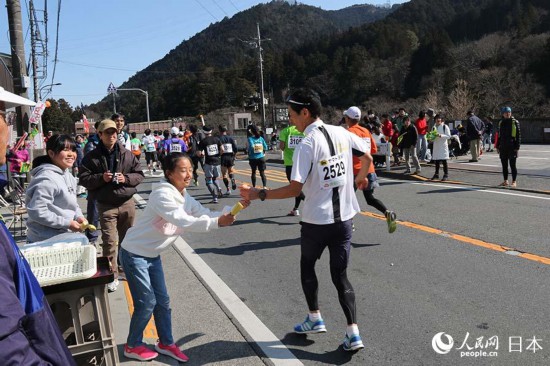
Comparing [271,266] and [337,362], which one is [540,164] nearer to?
[271,266]

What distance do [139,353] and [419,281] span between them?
3123 millimetres

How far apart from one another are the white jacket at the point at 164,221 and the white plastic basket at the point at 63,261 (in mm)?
427

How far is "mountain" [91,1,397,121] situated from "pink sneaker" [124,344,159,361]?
239 feet

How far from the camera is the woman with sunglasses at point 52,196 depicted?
4.20 metres

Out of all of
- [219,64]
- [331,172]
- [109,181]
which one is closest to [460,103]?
[109,181]

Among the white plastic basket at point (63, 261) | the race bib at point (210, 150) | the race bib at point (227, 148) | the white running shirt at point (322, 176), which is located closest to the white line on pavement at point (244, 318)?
the white running shirt at point (322, 176)

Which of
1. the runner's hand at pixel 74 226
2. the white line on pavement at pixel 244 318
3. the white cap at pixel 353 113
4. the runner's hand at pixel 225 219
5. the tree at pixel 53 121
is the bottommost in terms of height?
the white line on pavement at pixel 244 318

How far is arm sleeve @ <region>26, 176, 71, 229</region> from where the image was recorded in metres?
4.16

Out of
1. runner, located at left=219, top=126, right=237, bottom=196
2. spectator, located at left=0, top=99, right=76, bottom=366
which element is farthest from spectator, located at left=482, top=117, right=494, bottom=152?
spectator, located at left=0, top=99, right=76, bottom=366

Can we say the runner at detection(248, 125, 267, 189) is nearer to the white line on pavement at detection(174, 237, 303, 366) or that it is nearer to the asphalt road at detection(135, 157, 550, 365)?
the asphalt road at detection(135, 157, 550, 365)

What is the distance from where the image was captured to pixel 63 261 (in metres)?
3.21

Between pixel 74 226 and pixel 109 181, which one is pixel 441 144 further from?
pixel 74 226

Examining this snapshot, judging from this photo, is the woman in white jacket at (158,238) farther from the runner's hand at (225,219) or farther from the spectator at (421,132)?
the spectator at (421,132)

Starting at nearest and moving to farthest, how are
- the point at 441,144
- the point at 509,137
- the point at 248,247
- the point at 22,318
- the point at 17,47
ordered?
the point at 22,318 → the point at 248,247 → the point at 509,137 → the point at 17,47 → the point at 441,144
